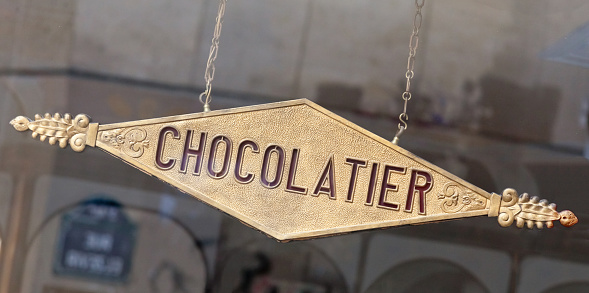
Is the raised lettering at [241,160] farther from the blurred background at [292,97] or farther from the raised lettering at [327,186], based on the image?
the blurred background at [292,97]

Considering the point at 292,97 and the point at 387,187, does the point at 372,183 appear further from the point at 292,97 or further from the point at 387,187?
the point at 292,97

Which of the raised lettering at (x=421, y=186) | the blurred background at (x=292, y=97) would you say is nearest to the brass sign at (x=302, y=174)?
the raised lettering at (x=421, y=186)

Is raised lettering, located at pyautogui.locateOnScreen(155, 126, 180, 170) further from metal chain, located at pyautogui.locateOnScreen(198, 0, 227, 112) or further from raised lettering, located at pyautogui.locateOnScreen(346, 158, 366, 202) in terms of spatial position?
raised lettering, located at pyautogui.locateOnScreen(346, 158, 366, 202)

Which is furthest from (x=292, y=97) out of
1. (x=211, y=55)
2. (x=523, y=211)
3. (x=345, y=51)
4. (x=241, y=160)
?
(x=523, y=211)

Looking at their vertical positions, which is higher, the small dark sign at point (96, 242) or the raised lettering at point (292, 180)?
the raised lettering at point (292, 180)

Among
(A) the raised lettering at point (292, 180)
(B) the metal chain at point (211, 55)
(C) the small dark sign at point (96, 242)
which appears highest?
(B) the metal chain at point (211, 55)

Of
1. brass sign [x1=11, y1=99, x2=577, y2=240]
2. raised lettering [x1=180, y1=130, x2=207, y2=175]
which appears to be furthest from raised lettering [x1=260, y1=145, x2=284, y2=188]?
raised lettering [x1=180, y1=130, x2=207, y2=175]
